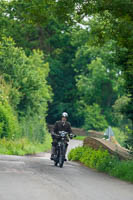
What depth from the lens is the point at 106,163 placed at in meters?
18.5

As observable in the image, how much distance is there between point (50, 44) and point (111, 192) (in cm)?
5712

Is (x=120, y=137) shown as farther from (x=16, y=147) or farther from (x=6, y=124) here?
(x=16, y=147)

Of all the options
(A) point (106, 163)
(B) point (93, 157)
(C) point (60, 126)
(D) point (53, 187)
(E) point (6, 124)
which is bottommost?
(D) point (53, 187)

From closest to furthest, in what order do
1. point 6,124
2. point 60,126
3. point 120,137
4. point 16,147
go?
point 60,126
point 16,147
point 6,124
point 120,137

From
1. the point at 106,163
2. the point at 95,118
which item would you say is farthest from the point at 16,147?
the point at 95,118

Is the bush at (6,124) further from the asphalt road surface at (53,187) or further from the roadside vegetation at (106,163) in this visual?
the asphalt road surface at (53,187)

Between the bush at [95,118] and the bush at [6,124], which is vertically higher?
the bush at [95,118]

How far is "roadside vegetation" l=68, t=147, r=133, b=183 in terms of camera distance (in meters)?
16.5

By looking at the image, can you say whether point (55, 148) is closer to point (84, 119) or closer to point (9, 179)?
point (9, 179)

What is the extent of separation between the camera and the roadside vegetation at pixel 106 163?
16.5 metres

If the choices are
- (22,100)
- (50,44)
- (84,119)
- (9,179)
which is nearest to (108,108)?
(84,119)

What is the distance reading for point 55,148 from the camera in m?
19.1

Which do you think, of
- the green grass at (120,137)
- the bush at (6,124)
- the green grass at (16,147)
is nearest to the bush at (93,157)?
the green grass at (16,147)

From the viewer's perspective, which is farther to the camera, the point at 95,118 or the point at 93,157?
the point at 95,118
